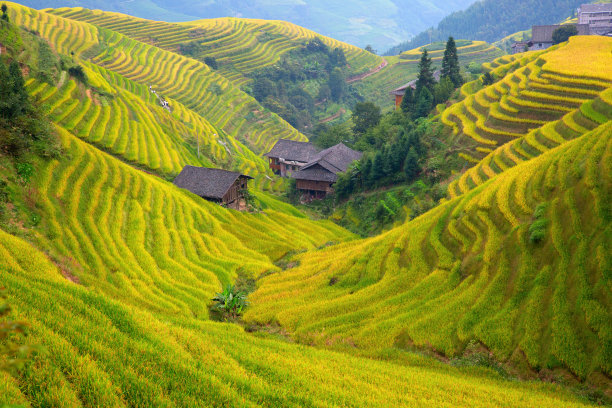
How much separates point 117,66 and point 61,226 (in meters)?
55.7

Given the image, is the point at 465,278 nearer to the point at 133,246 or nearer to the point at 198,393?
the point at 198,393

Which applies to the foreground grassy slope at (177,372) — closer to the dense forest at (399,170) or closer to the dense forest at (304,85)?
the dense forest at (399,170)

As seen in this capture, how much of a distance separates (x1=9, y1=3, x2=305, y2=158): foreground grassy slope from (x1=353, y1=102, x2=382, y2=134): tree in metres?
18.4

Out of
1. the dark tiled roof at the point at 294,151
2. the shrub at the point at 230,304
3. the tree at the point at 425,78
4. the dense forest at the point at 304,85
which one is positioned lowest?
the shrub at the point at 230,304

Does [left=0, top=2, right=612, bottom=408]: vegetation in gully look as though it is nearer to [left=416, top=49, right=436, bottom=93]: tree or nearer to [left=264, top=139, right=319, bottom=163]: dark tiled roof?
[left=416, top=49, right=436, bottom=93]: tree

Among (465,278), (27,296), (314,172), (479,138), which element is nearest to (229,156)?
(314,172)

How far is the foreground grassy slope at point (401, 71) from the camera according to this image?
3492 inches

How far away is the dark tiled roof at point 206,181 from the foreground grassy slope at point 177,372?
1845cm

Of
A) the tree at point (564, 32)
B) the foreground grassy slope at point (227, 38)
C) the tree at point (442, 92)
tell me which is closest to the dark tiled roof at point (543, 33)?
the tree at point (564, 32)

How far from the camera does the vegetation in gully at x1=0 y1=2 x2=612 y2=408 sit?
29.3 ft

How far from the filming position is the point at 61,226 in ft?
59.1

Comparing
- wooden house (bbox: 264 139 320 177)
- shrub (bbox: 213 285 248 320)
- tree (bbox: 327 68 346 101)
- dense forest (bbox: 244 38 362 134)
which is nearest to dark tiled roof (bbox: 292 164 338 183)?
wooden house (bbox: 264 139 320 177)

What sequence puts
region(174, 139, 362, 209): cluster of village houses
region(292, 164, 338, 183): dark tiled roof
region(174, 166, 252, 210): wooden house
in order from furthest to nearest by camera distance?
region(292, 164, 338, 183): dark tiled roof, region(174, 139, 362, 209): cluster of village houses, region(174, 166, 252, 210): wooden house

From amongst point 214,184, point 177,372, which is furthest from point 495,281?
point 214,184
